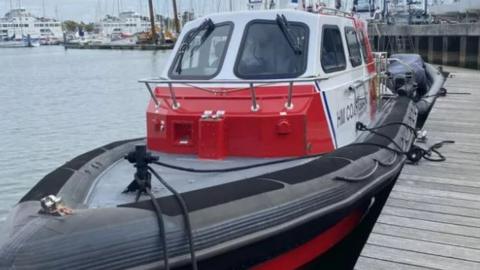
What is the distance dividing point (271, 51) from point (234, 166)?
133 centimetres

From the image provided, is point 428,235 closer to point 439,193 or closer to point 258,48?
point 439,193

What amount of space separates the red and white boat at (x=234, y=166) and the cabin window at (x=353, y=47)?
27 millimetres

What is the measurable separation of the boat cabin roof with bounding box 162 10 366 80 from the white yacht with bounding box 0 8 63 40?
443 feet

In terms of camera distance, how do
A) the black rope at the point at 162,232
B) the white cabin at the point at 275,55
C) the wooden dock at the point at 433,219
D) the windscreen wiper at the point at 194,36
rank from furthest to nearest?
the windscreen wiper at the point at 194,36, the white cabin at the point at 275,55, the wooden dock at the point at 433,219, the black rope at the point at 162,232

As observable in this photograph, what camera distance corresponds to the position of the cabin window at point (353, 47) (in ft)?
21.1

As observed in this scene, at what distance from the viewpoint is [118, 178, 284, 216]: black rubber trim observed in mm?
3457

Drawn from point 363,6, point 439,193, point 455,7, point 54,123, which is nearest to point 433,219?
point 439,193

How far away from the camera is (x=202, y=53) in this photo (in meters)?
5.85

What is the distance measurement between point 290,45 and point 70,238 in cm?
311

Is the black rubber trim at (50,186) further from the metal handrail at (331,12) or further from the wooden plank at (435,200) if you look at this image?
the metal handrail at (331,12)

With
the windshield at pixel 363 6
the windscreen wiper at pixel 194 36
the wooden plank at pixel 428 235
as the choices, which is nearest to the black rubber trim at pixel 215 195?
the wooden plank at pixel 428 235

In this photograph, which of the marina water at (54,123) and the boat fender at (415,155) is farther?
the marina water at (54,123)

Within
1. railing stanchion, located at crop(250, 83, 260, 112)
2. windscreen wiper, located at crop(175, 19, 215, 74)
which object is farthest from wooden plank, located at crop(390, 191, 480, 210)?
windscreen wiper, located at crop(175, 19, 215, 74)

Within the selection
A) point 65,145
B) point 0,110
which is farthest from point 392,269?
point 0,110
